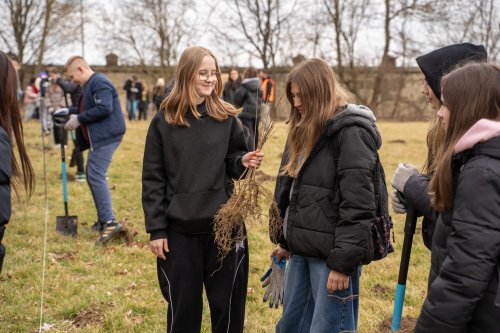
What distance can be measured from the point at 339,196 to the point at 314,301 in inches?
27.9

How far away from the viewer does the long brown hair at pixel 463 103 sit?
2.01 metres

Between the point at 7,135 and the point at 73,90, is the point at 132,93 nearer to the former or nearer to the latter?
the point at 73,90

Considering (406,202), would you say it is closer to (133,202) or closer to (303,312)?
(303,312)

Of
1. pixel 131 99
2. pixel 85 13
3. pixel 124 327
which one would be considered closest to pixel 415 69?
pixel 131 99

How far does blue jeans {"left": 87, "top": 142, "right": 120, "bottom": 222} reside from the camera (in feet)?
20.9

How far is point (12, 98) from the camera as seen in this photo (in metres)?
3.10

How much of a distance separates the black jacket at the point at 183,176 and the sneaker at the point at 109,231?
3.39m

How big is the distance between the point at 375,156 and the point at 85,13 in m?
32.9

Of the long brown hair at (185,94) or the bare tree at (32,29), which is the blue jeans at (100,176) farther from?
the bare tree at (32,29)

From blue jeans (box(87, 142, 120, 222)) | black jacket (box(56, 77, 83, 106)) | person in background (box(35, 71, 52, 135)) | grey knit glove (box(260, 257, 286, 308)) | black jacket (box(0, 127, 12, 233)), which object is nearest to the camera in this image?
black jacket (box(0, 127, 12, 233))

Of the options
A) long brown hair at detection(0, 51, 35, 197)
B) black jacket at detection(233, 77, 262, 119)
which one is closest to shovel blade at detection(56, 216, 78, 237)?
long brown hair at detection(0, 51, 35, 197)

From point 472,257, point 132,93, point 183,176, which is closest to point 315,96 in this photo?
point 183,176

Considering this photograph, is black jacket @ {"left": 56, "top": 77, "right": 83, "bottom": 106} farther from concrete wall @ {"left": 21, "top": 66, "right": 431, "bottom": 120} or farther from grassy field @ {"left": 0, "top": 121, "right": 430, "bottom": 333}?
concrete wall @ {"left": 21, "top": 66, "right": 431, "bottom": 120}

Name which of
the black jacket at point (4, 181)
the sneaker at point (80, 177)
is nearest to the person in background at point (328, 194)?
the black jacket at point (4, 181)
